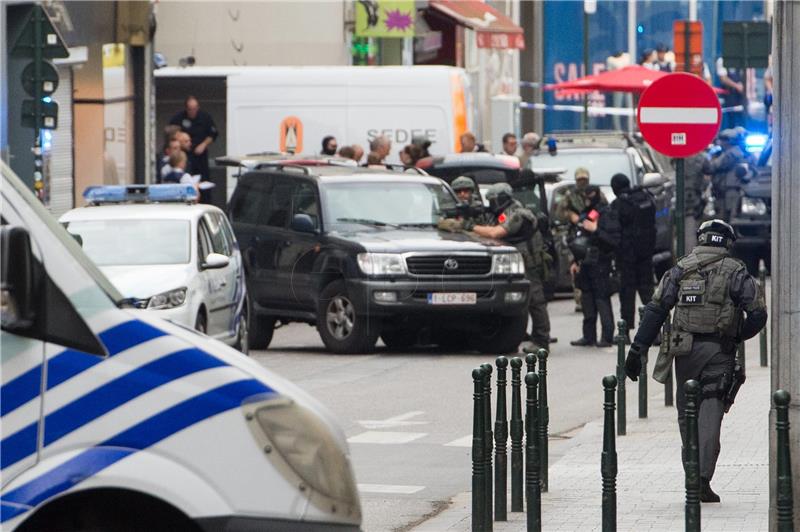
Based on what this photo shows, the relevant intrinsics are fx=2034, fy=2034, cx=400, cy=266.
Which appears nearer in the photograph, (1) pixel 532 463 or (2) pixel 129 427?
(2) pixel 129 427

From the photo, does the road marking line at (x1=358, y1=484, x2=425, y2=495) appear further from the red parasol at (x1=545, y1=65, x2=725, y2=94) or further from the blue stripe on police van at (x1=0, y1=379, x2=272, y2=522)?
the red parasol at (x1=545, y1=65, x2=725, y2=94)

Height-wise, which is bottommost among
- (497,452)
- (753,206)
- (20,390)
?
(497,452)

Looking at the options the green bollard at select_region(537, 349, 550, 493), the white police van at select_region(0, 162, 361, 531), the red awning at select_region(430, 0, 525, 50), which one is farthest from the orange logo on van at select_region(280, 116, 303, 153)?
the white police van at select_region(0, 162, 361, 531)

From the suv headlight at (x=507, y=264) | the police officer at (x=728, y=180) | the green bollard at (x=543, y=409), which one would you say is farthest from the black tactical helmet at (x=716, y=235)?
the police officer at (x=728, y=180)

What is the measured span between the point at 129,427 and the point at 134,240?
41.1ft

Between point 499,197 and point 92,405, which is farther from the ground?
point 499,197

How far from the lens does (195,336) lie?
5879 mm

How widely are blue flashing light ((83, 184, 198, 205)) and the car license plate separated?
2.55m

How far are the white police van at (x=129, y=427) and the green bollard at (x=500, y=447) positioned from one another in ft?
13.9

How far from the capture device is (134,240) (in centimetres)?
1794

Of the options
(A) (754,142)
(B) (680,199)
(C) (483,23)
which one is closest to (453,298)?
(B) (680,199)

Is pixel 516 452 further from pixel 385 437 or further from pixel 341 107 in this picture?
pixel 341 107

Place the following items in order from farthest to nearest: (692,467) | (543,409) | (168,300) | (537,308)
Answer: (537,308) < (168,300) < (543,409) < (692,467)

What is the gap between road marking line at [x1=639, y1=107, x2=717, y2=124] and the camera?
16312 millimetres
